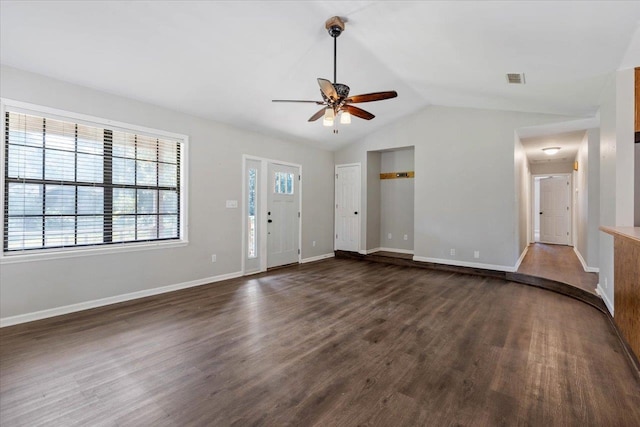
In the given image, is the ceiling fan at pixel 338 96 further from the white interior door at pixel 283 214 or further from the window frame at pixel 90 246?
the white interior door at pixel 283 214

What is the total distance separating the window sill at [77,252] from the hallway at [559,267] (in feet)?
18.8

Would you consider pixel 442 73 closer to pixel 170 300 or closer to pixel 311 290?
pixel 311 290

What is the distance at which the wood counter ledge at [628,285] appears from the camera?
2.15 m

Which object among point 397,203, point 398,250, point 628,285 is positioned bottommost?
point 398,250

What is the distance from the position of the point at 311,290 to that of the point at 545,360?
2.79 m

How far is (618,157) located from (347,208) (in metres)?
4.84

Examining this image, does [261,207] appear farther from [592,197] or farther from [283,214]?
[592,197]

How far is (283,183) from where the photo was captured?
609 cm

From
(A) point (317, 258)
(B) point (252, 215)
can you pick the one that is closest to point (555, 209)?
(A) point (317, 258)

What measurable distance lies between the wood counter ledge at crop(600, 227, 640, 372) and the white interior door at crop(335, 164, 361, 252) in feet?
15.4

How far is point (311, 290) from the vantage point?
4395 millimetres

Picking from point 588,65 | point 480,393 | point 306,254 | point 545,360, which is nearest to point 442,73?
point 588,65

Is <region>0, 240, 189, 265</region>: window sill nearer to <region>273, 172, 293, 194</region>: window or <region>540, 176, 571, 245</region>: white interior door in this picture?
<region>273, 172, 293, 194</region>: window

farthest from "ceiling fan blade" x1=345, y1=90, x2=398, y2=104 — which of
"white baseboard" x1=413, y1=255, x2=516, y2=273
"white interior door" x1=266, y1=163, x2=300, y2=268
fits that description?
"white baseboard" x1=413, y1=255, x2=516, y2=273
